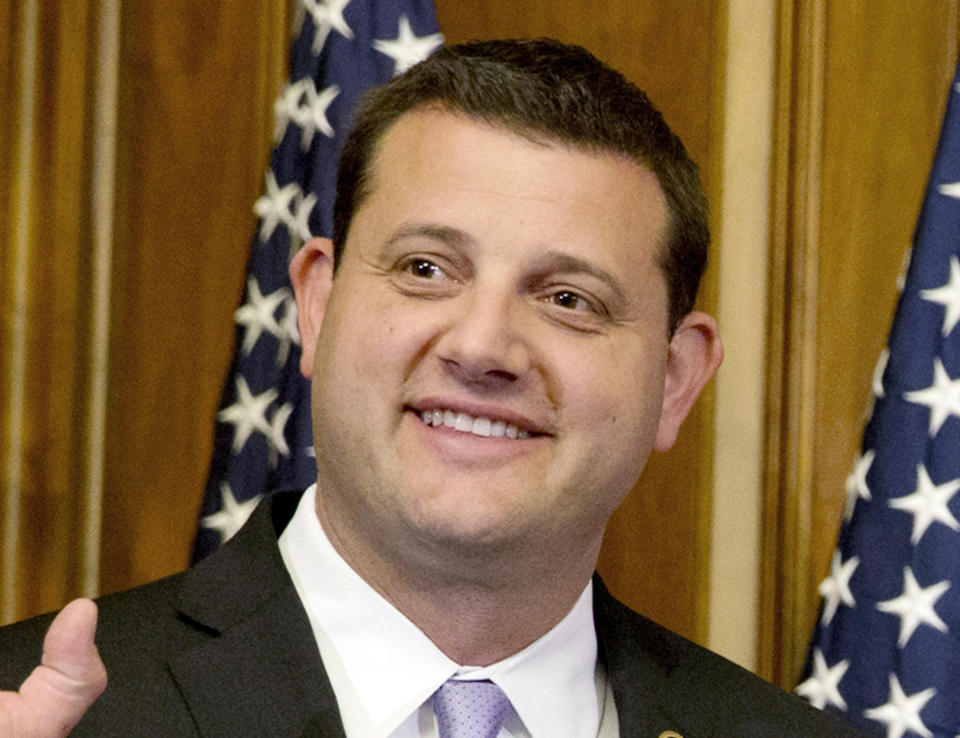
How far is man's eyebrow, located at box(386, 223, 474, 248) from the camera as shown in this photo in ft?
5.60

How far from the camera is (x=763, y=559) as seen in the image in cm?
267

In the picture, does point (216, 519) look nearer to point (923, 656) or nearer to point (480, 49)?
point (480, 49)

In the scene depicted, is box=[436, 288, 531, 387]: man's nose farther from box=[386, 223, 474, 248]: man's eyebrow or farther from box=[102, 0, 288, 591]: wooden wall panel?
box=[102, 0, 288, 591]: wooden wall panel

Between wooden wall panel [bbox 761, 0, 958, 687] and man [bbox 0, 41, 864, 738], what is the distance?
0.78m

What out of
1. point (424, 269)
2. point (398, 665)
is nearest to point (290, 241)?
point (424, 269)

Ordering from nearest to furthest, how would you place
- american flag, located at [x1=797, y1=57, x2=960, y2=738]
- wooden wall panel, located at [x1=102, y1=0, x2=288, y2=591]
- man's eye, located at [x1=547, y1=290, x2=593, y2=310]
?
man's eye, located at [x1=547, y1=290, x2=593, y2=310] → american flag, located at [x1=797, y1=57, x2=960, y2=738] → wooden wall panel, located at [x1=102, y1=0, x2=288, y2=591]

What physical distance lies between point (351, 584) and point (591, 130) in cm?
66

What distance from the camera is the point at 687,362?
79.9 inches

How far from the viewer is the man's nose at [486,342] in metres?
1.63

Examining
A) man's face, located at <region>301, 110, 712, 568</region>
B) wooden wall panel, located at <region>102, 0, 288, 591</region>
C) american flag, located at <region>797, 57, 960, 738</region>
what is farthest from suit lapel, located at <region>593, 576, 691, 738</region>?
wooden wall panel, located at <region>102, 0, 288, 591</region>

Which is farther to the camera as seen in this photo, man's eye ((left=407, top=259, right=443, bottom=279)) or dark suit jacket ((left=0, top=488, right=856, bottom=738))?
man's eye ((left=407, top=259, right=443, bottom=279))

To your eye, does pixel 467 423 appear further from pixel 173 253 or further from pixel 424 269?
pixel 173 253

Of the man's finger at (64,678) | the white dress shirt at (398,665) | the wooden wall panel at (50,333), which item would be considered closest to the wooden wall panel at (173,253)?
the wooden wall panel at (50,333)

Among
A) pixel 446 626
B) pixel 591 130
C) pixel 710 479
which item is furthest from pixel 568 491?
pixel 710 479
